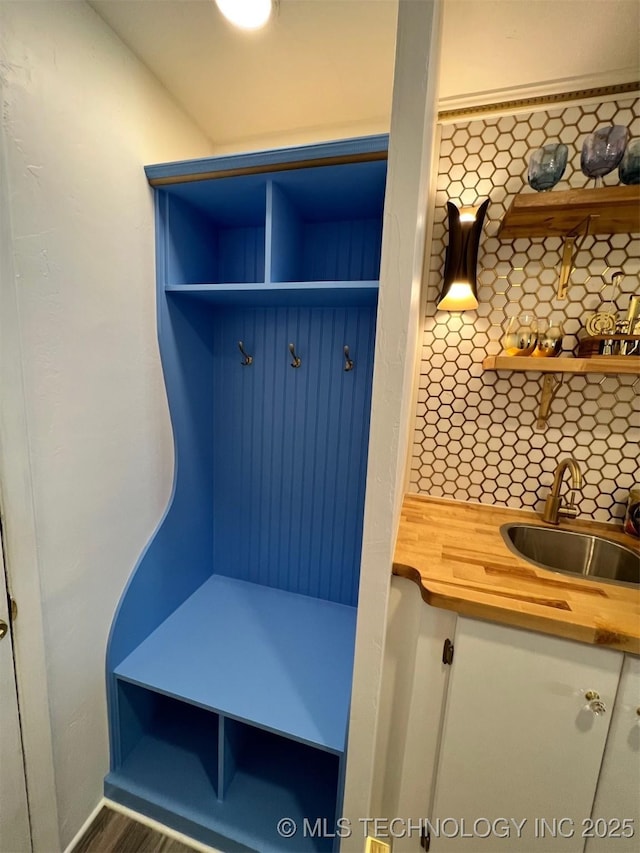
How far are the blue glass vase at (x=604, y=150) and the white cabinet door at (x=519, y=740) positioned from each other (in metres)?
1.35

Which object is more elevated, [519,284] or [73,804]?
[519,284]

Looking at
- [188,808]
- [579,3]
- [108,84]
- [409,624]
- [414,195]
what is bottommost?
[188,808]

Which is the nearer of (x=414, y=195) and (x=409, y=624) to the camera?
(x=414, y=195)

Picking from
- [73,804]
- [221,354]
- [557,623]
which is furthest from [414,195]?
[73,804]

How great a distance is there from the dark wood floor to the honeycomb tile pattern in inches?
59.1

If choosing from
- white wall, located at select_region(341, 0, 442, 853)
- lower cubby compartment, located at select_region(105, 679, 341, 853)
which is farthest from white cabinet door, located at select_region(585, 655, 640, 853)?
lower cubby compartment, located at select_region(105, 679, 341, 853)

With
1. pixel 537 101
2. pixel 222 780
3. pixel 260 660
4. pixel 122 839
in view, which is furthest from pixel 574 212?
pixel 122 839

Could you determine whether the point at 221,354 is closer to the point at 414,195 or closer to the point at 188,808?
the point at 414,195

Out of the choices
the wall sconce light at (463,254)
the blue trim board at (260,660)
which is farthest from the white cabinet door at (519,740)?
the wall sconce light at (463,254)

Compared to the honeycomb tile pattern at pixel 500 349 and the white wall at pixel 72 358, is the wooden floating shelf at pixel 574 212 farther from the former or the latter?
the white wall at pixel 72 358

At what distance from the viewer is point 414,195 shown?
0.66 meters

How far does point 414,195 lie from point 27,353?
0.93 meters

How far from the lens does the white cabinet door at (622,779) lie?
0.80 meters

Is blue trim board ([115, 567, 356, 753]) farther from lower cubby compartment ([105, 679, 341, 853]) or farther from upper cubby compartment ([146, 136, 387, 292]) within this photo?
upper cubby compartment ([146, 136, 387, 292])
